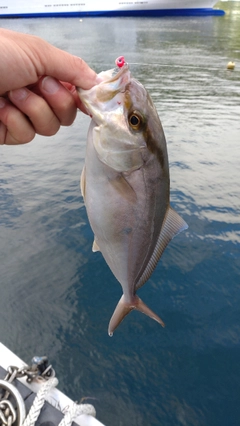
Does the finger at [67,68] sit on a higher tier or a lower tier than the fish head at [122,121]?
higher

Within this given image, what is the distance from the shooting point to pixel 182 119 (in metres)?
10.9

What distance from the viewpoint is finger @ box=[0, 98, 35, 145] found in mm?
2148

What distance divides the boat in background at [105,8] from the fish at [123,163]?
194ft

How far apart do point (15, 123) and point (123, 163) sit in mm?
854

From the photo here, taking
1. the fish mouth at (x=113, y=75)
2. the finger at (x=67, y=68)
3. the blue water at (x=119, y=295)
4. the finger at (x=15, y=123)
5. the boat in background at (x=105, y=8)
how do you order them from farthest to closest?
the boat in background at (x=105, y=8) < the blue water at (x=119, y=295) < the finger at (x=15, y=123) < the finger at (x=67, y=68) < the fish mouth at (x=113, y=75)

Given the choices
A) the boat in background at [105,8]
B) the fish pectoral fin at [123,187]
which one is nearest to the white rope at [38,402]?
the fish pectoral fin at [123,187]

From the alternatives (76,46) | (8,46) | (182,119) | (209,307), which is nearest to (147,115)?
(8,46)

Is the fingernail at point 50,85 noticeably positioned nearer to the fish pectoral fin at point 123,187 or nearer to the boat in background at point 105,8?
the fish pectoral fin at point 123,187

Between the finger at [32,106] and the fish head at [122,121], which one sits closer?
the fish head at [122,121]

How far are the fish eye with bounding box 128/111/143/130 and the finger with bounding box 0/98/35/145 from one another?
80cm

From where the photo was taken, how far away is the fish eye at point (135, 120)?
1.76m

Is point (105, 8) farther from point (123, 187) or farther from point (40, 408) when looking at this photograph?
point (40, 408)

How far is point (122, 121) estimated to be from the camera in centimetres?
176

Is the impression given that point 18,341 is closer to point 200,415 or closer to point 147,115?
point 200,415
